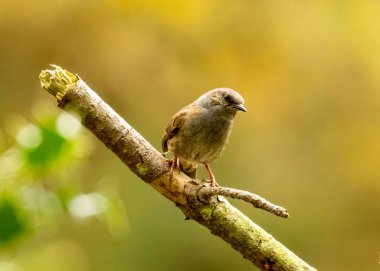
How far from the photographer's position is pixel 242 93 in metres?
8.70

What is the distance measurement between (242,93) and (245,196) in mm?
5941

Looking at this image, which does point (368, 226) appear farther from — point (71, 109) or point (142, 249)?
point (71, 109)

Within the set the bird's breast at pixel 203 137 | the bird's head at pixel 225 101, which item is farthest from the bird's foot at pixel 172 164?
the bird's head at pixel 225 101

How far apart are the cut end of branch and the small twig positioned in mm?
808

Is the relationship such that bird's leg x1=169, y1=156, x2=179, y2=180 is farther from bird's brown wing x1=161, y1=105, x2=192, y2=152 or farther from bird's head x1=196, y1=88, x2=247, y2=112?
bird's head x1=196, y1=88, x2=247, y2=112

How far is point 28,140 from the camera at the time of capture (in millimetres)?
2455

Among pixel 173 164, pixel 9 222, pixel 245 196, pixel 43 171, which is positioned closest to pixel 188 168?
pixel 173 164

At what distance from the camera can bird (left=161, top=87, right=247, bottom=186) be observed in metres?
4.03

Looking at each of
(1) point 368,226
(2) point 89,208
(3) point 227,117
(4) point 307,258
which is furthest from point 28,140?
(1) point 368,226

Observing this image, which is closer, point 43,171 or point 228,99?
point 43,171

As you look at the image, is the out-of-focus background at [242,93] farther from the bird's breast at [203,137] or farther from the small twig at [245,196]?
the small twig at [245,196]

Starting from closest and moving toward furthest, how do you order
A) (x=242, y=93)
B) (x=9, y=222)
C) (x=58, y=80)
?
(x=9, y=222) < (x=58, y=80) < (x=242, y=93)

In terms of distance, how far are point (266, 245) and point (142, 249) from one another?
16.6 feet

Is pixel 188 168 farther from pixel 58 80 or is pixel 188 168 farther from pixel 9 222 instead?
pixel 9 222
